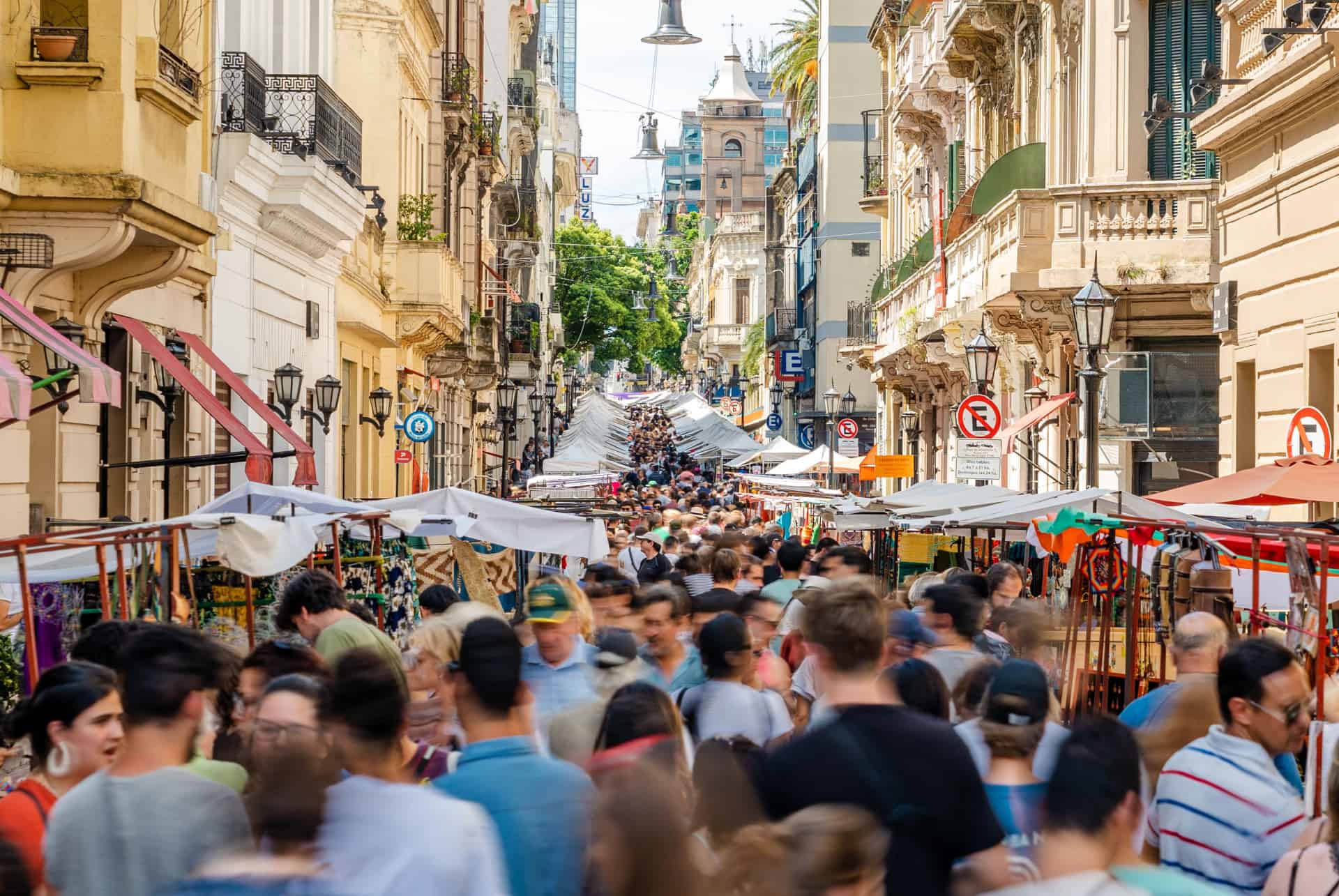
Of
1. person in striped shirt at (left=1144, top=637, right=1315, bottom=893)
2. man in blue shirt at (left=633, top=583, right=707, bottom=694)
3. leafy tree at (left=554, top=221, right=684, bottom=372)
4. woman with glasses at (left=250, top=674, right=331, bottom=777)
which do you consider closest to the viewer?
woman with glasses at (left=250, top=674, right=331, bottom=777)

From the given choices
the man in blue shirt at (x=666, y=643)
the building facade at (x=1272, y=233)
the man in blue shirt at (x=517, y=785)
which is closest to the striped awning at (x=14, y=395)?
the man in blue shirt at (x=666, y=643)

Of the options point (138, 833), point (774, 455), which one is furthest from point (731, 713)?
point (774, 455)

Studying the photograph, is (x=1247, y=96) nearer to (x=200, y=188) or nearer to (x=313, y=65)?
(x=200, y=188)

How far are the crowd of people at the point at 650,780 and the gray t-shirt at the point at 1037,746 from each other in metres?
0.02

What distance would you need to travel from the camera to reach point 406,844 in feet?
13.7

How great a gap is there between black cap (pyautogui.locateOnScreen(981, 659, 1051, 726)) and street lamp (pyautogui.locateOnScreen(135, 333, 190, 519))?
39.1ft

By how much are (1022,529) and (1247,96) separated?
4602mm

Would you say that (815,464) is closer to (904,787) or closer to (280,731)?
(904,787)

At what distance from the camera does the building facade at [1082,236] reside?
71.9 feet

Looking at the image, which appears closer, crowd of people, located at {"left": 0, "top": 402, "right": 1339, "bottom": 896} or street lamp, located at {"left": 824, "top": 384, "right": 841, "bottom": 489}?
crowd of people, located at {"left": 0, "top": 402, "right": 1339, "bottom": 896}

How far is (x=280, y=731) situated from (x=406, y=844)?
0.78 meters

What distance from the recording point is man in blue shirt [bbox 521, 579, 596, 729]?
24.7 feet

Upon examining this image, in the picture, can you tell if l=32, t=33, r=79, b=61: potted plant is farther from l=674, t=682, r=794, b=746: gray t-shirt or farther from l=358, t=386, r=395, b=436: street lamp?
l=358, t=386, r=395, b=436: street lamp

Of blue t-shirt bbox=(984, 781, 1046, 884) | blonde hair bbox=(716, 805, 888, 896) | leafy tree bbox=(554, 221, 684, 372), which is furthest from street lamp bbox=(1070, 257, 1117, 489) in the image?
leafy tree bbox=(554, 221, 684, 372)
